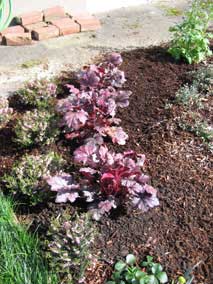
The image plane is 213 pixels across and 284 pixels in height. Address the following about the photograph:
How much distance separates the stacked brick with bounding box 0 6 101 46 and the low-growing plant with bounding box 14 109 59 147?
161 centimetres

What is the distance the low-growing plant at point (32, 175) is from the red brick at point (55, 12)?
2.42 meters

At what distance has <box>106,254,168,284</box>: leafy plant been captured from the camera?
2.47m

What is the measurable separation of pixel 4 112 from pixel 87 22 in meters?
1.91

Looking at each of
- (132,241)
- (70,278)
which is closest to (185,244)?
(132,241)

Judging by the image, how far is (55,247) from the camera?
2.54m

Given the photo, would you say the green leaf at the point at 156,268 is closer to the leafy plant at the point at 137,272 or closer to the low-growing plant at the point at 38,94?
the leafy plant at the point at 137,272

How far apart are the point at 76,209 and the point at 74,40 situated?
2.49m

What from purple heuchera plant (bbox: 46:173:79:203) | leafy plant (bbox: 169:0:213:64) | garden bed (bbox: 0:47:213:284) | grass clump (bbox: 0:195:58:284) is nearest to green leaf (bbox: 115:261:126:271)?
garden bed (bbox: 0:47:213:284)

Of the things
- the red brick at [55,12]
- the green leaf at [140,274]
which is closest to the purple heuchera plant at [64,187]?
the green leaf at [140,274]

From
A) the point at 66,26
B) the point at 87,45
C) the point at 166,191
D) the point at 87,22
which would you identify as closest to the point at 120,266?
A: the point at 166,191

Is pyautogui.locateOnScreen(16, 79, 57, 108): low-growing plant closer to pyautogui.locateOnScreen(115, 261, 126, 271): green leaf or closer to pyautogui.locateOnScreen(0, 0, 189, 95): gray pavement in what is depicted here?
pyautogui.locateOnScreen(0, 0, 189, 95): gray pavement

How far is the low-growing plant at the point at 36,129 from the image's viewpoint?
11.0 ft

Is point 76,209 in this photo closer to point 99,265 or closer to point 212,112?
point 99,265

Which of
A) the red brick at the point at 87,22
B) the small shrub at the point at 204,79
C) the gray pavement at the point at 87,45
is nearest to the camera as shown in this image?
the small shrub at the point at 204,79
